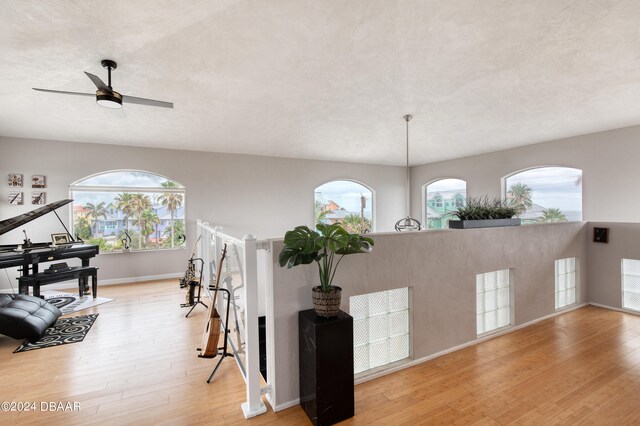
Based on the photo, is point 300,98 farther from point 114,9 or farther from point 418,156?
point 418,156

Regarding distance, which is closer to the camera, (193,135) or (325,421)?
(325,421)

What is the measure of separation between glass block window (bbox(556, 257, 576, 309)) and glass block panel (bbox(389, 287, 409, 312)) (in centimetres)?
300

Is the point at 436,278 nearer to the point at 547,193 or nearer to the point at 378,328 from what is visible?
the point at 378,328

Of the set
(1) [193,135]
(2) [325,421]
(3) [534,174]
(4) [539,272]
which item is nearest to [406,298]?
(2) [325,421]

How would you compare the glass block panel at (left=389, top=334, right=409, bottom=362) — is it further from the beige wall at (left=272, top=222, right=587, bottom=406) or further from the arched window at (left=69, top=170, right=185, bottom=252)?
the arched window at (left=69, top=170, right=185, bottom=252)

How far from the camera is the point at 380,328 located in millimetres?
2725

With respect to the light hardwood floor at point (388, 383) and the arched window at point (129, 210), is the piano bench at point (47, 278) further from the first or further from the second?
the arched window at point (129, 210)

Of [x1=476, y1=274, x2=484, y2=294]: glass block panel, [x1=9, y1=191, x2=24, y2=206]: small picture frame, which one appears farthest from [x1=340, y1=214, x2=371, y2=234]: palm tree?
[x1=9, y1=191, x2=24, y2=206]: small picture frame

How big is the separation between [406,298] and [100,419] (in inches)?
105

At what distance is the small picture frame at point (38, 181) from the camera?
5398 mm

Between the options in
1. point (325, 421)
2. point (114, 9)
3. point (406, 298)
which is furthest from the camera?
point (406, 298)

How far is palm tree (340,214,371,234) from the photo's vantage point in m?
8.63

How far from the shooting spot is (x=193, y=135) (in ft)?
18.1

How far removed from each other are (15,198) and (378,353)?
6945 mm
